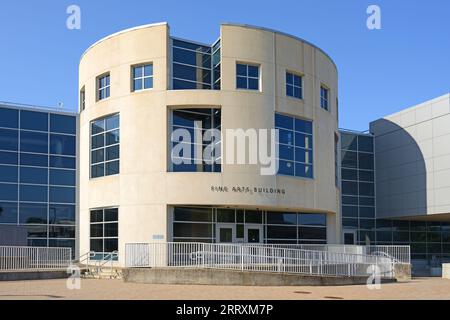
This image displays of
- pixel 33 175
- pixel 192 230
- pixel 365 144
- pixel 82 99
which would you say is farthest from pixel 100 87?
pixel 365 144

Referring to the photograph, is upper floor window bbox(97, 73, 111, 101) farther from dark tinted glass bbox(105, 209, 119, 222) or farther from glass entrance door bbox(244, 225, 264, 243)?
glass entrance door bbox(244, 225, 264, 243)

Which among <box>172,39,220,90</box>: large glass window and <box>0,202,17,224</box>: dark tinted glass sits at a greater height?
<box>172,39,220,90</box>: large glass window

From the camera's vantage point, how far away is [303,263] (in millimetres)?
23438

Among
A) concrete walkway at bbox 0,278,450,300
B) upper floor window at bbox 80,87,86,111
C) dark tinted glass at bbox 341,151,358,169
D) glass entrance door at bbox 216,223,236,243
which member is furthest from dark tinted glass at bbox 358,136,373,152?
concrete walkway at bbox 0,278,450,300

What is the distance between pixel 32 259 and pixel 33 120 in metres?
9.11

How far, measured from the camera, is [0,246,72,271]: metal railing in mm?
27141

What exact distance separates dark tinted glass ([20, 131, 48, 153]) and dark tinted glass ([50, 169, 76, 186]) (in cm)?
146

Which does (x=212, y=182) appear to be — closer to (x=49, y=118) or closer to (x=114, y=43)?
(x=114, y=43)

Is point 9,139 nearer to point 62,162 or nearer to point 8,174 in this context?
point 8,174

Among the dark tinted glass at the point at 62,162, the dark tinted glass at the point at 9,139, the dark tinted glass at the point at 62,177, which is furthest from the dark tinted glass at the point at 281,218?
the dark tinted glass at the point at 9,139

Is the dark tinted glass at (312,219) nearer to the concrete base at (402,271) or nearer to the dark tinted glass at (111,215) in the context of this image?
the concrete base at (402,271)

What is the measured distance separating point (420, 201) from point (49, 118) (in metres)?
25.8
